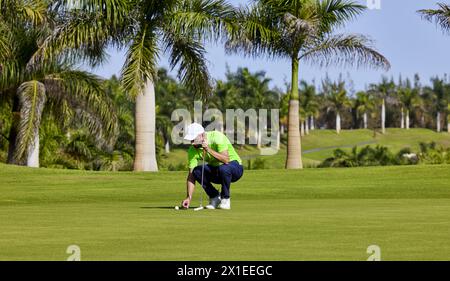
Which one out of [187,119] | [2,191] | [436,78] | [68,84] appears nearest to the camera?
[2,191]

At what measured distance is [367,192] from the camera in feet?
92.3

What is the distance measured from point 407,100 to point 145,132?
145351mm

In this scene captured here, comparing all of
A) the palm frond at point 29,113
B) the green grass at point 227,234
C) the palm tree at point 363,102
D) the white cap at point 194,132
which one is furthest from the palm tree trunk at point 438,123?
the white cap at point 194,132

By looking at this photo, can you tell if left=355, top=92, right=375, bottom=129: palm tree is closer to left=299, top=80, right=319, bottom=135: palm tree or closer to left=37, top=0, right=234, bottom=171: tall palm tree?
left=299, top=80, right=319, bottom=135: palm tree

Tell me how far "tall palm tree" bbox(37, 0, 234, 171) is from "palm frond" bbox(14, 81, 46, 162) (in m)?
3.07

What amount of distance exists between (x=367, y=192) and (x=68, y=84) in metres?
16.2

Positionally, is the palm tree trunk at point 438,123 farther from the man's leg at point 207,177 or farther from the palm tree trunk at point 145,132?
the man's leg at point 207,177

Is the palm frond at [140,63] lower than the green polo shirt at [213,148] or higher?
higher

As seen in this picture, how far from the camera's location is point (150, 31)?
36469 millimetres

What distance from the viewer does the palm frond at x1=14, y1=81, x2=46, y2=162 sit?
121 ft

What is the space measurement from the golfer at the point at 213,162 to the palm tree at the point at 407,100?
161m

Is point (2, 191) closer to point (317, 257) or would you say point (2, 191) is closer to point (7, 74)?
point (7, 74)

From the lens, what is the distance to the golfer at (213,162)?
1759cm

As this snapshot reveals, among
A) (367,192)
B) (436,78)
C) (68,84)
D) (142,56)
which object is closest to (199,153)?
(367,192)
